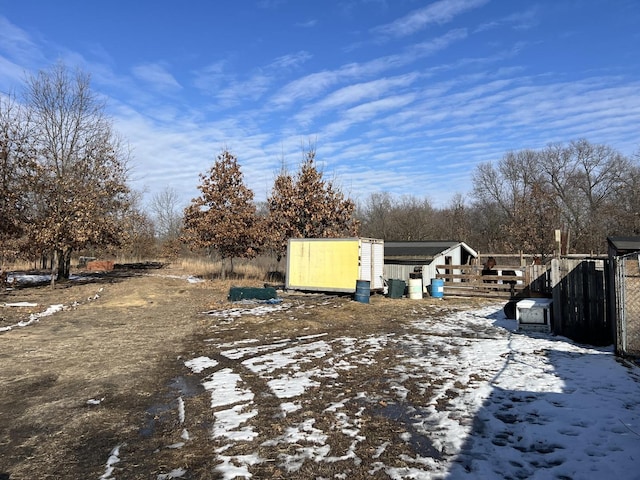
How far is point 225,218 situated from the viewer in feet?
85.6

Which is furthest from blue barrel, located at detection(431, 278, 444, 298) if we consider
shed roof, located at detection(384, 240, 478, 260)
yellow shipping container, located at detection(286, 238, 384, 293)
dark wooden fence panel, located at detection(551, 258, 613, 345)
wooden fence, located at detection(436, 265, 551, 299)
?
dark wooden fence panel, located at detection(551, 258, 613, 345)

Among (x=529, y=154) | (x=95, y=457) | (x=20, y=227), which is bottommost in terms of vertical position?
(x=95, y=457)

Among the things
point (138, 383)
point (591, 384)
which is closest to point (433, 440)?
point (591, 384)

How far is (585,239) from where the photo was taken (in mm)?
42000

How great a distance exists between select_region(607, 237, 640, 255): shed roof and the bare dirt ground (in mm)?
5063

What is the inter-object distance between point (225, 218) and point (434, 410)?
22.0 meters

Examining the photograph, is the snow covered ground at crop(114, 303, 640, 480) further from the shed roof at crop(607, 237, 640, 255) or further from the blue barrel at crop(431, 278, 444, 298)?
the blue barrel at crop(431, 278, 444, 298)

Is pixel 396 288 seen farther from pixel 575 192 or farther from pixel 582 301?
pixel 575 192

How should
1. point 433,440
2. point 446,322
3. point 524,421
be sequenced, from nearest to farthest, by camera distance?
point 433,440 → point 524,421 → point 446,322

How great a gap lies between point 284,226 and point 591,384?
2115 centimetres

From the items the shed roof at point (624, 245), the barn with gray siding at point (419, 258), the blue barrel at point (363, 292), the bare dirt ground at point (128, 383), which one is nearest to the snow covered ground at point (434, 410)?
the bare dirt ground at point (128, 383)

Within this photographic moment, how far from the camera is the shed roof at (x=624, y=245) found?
9367 mm

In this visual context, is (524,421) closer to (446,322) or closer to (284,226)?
(446,322)

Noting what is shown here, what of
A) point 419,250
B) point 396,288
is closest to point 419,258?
point 419,250
